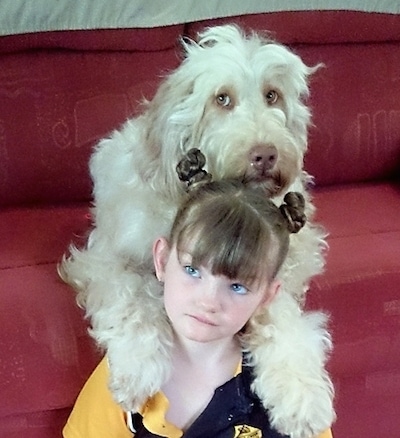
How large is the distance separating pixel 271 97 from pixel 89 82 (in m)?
0.63

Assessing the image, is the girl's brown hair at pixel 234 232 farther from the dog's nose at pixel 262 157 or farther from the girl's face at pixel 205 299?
the dog's nose at pixel 262 157

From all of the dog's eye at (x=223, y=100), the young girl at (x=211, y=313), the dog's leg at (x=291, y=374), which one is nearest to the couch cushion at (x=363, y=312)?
the dog's leg at (x=291, y=374)

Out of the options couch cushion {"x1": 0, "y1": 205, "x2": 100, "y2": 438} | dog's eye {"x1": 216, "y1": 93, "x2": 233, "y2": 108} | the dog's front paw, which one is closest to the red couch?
couch cushion {"x1": 0, "y1": 205, "x2": 100, "y2": 438}

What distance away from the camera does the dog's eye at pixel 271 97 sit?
65.1 inches

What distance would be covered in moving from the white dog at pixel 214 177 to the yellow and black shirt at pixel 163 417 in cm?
3

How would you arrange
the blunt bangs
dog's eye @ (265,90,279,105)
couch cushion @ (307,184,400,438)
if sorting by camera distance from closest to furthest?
the blunt bangs < dog's eye @ (265,90,279,105) < couch cushion @ (307,184,400,438)

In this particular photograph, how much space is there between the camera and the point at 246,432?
1.46 meters

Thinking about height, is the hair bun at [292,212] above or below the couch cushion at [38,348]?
above

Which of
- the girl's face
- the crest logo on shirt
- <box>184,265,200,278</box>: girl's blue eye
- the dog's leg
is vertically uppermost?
<box>184,265,200,278</box>: girl's blue eye

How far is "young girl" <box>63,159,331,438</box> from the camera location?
4.25ft

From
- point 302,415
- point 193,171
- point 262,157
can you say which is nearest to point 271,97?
point 262,157

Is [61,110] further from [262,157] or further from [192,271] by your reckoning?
[192,271]

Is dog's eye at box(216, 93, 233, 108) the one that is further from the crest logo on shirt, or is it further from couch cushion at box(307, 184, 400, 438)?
the crest logo on shirt

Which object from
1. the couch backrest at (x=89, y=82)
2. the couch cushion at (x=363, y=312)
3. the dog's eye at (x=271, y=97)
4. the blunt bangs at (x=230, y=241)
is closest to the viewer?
the blunt bangs at (x=230, y=241)
